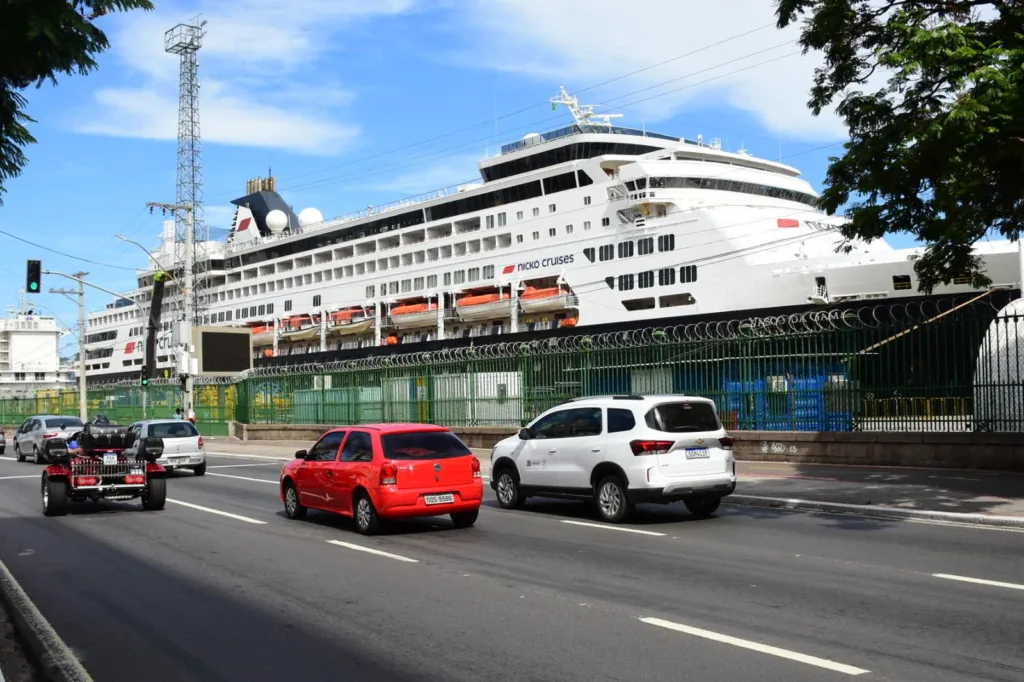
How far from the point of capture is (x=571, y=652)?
20.6ft

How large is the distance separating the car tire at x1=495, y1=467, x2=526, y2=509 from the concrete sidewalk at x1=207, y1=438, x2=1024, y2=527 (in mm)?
3510

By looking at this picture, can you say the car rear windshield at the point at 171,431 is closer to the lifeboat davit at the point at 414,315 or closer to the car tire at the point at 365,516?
the car tire at the point at 365,516

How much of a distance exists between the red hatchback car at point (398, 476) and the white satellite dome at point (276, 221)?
2937 inches

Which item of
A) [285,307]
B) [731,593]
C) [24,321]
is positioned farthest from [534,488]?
[24,321]

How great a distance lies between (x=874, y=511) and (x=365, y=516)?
23.3 feet

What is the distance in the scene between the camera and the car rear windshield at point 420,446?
12.4m

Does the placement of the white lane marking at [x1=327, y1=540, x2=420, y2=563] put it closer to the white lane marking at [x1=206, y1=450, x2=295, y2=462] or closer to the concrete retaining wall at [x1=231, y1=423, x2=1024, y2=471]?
the concrete retaining wall at [x1=231, y1=423, x2=1024, y2=471]

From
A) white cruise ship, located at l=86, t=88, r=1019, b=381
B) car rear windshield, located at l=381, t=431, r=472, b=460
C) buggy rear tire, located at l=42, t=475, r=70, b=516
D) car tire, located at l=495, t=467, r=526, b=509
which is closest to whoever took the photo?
car rear windshield, located at l=381, t=431, r=472, b=460

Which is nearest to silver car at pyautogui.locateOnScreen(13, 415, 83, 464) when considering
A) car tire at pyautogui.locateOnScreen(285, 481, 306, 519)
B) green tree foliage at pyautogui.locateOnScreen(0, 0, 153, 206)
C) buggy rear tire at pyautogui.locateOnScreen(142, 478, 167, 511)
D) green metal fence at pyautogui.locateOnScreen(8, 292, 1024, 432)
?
green metal fence at pyautogui.locateOnScreen(8, 292, 1024, 432)

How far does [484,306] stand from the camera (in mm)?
58469

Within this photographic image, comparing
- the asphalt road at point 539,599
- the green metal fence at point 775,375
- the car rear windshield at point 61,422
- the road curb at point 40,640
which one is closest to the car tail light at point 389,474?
the asphalt road at point 539,599

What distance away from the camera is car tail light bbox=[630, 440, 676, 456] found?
12.5 m

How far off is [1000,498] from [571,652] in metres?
9.93

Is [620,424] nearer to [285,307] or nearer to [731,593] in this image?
[731,593]
